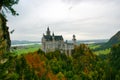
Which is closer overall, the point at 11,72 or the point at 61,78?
the point at 11,72

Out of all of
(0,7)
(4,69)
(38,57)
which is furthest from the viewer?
(38,57)

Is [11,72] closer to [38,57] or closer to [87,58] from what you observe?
[38,57]

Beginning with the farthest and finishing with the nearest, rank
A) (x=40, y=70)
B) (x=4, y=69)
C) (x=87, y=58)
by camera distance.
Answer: (x=87, y=58) < (x=40, y=70) < (x=4, y=69)

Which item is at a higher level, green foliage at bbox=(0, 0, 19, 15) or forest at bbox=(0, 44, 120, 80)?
green foliage at bbox=(0, 0, 19, 15)

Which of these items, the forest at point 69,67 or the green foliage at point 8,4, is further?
the forest at point 69,67

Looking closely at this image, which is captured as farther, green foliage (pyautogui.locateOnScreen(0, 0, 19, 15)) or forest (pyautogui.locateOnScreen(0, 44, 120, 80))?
forest (pyautogui.locateOnScreen(0, 44, 120, 80))

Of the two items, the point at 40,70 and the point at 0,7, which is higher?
the point at 0,7

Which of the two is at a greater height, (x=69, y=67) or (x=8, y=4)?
(x=8, y=4)

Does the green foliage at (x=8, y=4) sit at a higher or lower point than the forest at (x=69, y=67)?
higher

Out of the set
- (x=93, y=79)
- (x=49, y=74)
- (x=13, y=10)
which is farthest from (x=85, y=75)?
(x=13, y=10)

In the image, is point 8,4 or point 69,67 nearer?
point 8,4
